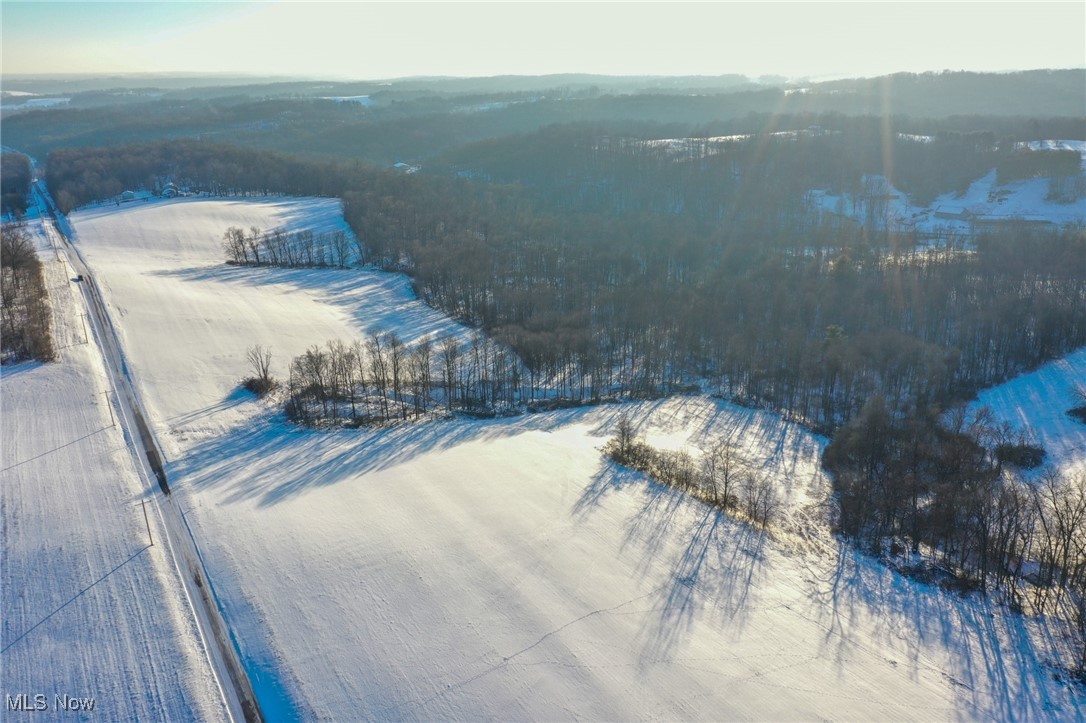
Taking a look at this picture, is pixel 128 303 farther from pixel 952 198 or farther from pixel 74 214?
pixel 952 198

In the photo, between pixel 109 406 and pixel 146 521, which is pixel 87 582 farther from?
pixel 109 406

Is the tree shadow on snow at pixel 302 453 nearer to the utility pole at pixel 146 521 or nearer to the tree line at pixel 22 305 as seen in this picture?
the utility pole at pixel 146 521

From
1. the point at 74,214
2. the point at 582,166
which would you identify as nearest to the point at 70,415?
the point at 74,214

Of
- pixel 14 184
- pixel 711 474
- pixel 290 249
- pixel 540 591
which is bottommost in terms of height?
pixel 711 474

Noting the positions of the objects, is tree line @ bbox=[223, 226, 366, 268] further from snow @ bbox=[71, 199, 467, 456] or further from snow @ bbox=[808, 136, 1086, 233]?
snow @ bbox=[808, 136, 1086, 233]

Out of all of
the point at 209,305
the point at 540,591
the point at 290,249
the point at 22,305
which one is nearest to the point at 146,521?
the point at 540,591

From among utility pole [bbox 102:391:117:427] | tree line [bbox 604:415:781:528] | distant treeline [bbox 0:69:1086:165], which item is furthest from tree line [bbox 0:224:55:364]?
distant treeline [bbox 0:69:1086:165]

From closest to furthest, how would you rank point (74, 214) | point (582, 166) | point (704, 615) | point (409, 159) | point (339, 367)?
point (704, 615), point (339, 367), point (74, 214), point (582, 166), point (409, 159)
